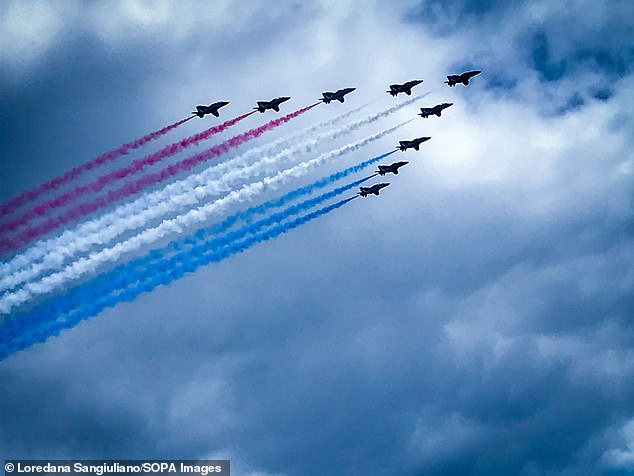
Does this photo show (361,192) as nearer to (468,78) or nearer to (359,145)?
(359,145)

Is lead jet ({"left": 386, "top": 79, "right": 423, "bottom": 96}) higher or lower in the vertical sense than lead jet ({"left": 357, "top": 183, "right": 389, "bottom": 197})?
higher

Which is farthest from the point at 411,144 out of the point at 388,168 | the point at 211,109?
the point at 211,109

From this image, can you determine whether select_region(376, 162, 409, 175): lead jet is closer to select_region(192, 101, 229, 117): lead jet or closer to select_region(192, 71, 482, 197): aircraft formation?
select_region(192, 71, 482, 197): aircraft formation

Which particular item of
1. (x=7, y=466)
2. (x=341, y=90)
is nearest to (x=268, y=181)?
(x=341, y=90)

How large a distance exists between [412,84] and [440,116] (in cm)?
901

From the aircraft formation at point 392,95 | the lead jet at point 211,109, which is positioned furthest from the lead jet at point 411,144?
the lead jet at point 211,109

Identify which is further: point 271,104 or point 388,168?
point 388,168

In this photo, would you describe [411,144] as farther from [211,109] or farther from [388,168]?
[211,109]

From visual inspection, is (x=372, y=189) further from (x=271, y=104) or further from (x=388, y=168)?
(x=271, y=104)

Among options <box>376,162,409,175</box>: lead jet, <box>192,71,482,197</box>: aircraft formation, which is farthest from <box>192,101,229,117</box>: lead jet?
<box>376,162,409,175</box>: lead jet

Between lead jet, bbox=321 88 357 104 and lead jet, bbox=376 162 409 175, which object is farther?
lead jet, bbox=376 162 409 175

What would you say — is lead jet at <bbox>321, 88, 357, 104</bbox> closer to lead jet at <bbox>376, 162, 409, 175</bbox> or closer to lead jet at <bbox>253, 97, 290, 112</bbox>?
lead jet at <bbox>253, 97, 290, 112</bbox>

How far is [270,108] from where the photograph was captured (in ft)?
400

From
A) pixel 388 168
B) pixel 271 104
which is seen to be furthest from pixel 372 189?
pixel 271 104
